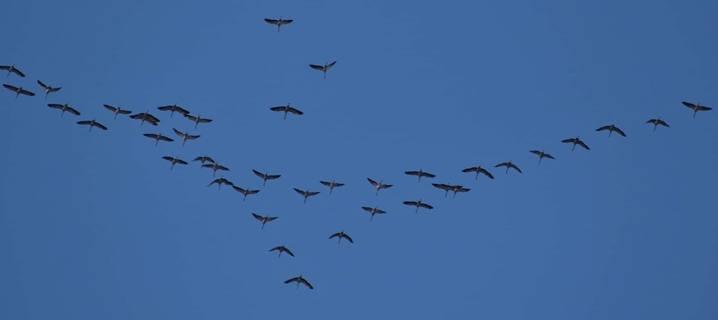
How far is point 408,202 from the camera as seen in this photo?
94.8 meters

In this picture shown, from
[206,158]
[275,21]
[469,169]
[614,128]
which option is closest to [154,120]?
[206,158]

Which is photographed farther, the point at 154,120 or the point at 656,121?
the point at 656,121

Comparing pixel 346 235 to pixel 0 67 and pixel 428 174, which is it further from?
pixel 0 67

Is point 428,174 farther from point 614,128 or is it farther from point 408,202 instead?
point 614,128

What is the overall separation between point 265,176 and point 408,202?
1297cm


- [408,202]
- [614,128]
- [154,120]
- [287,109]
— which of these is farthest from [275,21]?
[614,128]

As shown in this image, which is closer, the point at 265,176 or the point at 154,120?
the point at 154,120

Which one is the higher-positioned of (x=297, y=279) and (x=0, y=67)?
(x=0, y=67)

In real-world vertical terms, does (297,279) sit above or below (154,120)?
below

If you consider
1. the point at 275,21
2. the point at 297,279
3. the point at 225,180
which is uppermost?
the point at 275,21

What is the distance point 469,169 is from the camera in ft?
310

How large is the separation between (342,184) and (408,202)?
6035 mm

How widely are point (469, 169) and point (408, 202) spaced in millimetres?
6108

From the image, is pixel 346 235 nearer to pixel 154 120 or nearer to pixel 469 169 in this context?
pixel 469 169
